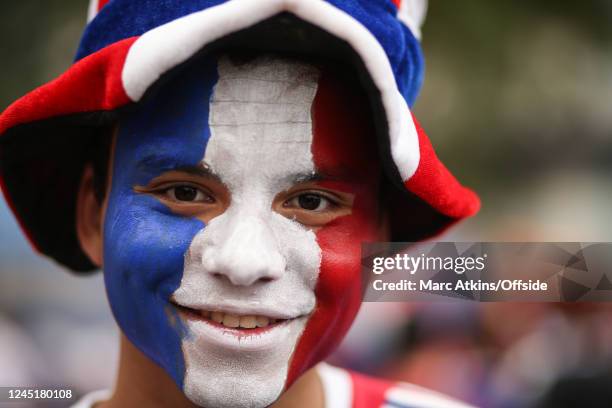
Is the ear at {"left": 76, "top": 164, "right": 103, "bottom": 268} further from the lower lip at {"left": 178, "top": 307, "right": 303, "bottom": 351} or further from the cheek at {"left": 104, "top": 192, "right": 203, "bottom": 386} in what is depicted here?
the lower lip at {"left": 178, "top": 307, "right": 303, "bottom": 351}

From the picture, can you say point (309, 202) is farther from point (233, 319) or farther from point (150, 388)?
point (150, 388)

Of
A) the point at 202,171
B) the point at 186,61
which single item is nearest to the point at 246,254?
the point at 202,171

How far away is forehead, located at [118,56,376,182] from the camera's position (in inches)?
38.5

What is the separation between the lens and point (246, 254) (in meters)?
0.91

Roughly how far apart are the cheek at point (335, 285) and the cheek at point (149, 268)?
170mm

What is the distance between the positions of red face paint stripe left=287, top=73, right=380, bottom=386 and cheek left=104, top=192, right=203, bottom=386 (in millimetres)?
171

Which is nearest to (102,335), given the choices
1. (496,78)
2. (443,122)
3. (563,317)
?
(563,317)

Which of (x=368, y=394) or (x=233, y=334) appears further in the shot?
(x=368, y=394)

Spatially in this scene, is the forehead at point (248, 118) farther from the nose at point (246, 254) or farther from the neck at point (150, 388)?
the neck at point (150, 388)

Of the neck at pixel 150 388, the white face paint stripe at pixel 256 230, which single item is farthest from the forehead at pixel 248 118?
the neck at pixel 150 388

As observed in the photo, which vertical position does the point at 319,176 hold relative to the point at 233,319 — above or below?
above

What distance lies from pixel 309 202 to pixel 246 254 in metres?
0.16

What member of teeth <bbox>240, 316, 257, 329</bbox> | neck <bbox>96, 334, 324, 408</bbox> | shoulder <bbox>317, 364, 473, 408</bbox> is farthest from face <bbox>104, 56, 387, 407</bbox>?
shoulder <bbox>317, 364, 473, 408</bbox>

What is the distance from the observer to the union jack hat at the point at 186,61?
0.91 m
